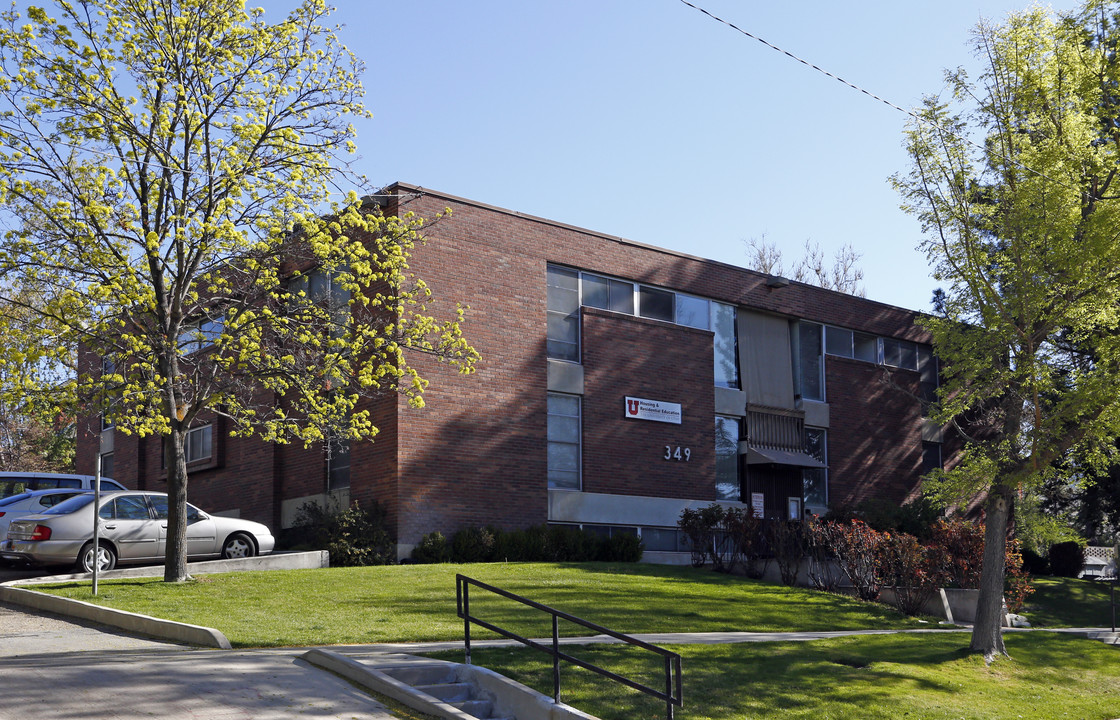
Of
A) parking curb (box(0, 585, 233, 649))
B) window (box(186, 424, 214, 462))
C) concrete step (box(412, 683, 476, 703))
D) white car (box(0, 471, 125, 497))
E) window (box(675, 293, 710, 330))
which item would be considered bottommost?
concrete step (box(412, 683, 476, 703))

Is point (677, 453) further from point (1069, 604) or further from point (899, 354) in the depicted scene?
point (899, 354)

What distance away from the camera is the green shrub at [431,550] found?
70.3 feet

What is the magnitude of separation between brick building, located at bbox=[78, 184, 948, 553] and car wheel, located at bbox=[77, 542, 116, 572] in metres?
2.08

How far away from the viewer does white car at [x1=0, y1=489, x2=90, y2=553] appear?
784 inches

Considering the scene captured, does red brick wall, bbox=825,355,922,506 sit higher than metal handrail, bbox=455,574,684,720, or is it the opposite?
red brick wall, bbox=825,355,922,506

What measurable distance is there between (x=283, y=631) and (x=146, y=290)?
19.8ft

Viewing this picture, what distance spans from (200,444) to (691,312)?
13.4m

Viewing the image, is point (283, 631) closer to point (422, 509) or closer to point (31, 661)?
point (31, 661)

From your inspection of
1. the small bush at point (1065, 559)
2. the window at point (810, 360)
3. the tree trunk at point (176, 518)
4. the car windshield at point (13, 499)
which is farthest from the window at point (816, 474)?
the car windshield at point (13, 499)

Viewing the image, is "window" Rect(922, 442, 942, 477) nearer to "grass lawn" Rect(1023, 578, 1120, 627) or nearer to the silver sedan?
"grass lawn" Rect(1023, 578, 1120, 627)

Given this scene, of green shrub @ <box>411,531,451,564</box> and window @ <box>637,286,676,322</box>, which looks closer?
green shrub @ <box>411,531,451,564</box>

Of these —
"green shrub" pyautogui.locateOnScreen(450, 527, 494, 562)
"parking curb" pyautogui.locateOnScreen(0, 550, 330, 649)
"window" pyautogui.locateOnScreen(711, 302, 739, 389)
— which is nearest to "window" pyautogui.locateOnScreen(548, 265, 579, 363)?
"window" pyautogui.locateOnScreen(711, 302, 739, 389)

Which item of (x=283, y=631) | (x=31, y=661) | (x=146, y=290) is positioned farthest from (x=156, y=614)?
(x=146, y=290)

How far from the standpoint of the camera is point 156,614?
13930 millimetres
